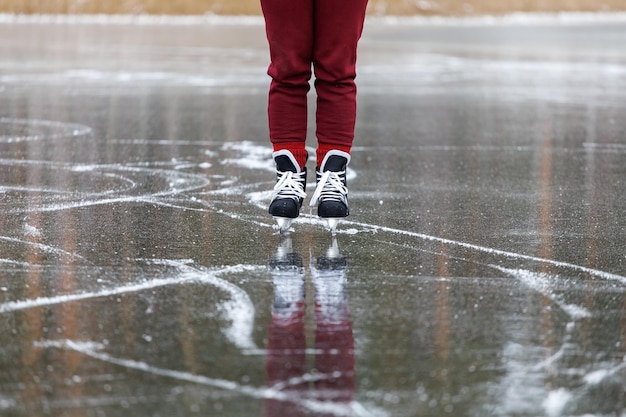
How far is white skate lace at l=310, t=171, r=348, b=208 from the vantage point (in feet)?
13.4

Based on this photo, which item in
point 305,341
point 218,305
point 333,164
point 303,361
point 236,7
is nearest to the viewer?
point 303,361

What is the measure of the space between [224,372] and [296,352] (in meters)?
0.22

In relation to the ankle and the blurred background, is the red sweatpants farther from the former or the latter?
the blurred background

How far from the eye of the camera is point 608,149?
6.32m

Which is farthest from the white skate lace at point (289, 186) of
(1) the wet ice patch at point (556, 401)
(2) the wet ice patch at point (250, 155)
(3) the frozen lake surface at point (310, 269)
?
(1) the wet ice patch at point (556, 401)

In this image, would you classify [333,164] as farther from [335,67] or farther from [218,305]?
[218,305]

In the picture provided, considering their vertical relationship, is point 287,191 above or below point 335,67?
below

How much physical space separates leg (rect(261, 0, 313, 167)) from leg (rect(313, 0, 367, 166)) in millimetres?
45

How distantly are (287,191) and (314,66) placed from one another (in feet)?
1.52

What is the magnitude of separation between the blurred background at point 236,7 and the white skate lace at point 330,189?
18.8 metres

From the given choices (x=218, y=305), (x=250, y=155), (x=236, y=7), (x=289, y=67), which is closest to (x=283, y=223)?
(x=289, y=67)

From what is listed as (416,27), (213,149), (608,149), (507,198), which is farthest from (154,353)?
(416,27)

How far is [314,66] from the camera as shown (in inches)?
166

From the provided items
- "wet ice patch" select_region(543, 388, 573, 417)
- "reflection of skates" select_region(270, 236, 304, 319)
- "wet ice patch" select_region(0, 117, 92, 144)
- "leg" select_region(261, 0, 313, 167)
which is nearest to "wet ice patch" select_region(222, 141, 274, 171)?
"wet ice patch" select_region(0, 117, 92, 144)
